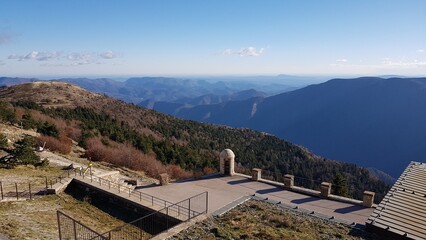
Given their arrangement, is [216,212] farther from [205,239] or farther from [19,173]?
[19,173]

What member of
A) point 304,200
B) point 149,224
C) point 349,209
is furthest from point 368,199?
point 149,224

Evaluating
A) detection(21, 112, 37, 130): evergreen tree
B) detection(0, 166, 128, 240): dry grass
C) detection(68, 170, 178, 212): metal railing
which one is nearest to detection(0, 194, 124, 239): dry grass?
detection(0, 166, 128, 240): dry grass

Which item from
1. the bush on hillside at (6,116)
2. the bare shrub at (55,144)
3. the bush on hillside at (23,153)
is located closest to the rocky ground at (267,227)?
the bush on hillside at (23,153)

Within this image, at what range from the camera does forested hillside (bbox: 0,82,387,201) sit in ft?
153

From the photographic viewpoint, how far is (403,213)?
557 inches

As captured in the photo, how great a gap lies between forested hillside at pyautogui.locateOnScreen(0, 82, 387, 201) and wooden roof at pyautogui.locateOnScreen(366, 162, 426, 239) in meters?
28.1

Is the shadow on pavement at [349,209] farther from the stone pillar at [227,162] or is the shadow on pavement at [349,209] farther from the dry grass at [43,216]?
the dry grass at [43,216]

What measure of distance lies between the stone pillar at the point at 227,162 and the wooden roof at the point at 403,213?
10.0 meters

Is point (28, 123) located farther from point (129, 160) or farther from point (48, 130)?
point (129, 160)

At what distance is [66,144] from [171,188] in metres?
18.8

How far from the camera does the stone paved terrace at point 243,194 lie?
17.0 metres

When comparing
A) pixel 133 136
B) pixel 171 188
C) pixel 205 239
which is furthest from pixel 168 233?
Answer: pixel 133 136

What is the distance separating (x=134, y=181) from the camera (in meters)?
22.1

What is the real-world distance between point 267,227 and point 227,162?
8625 millimetres
